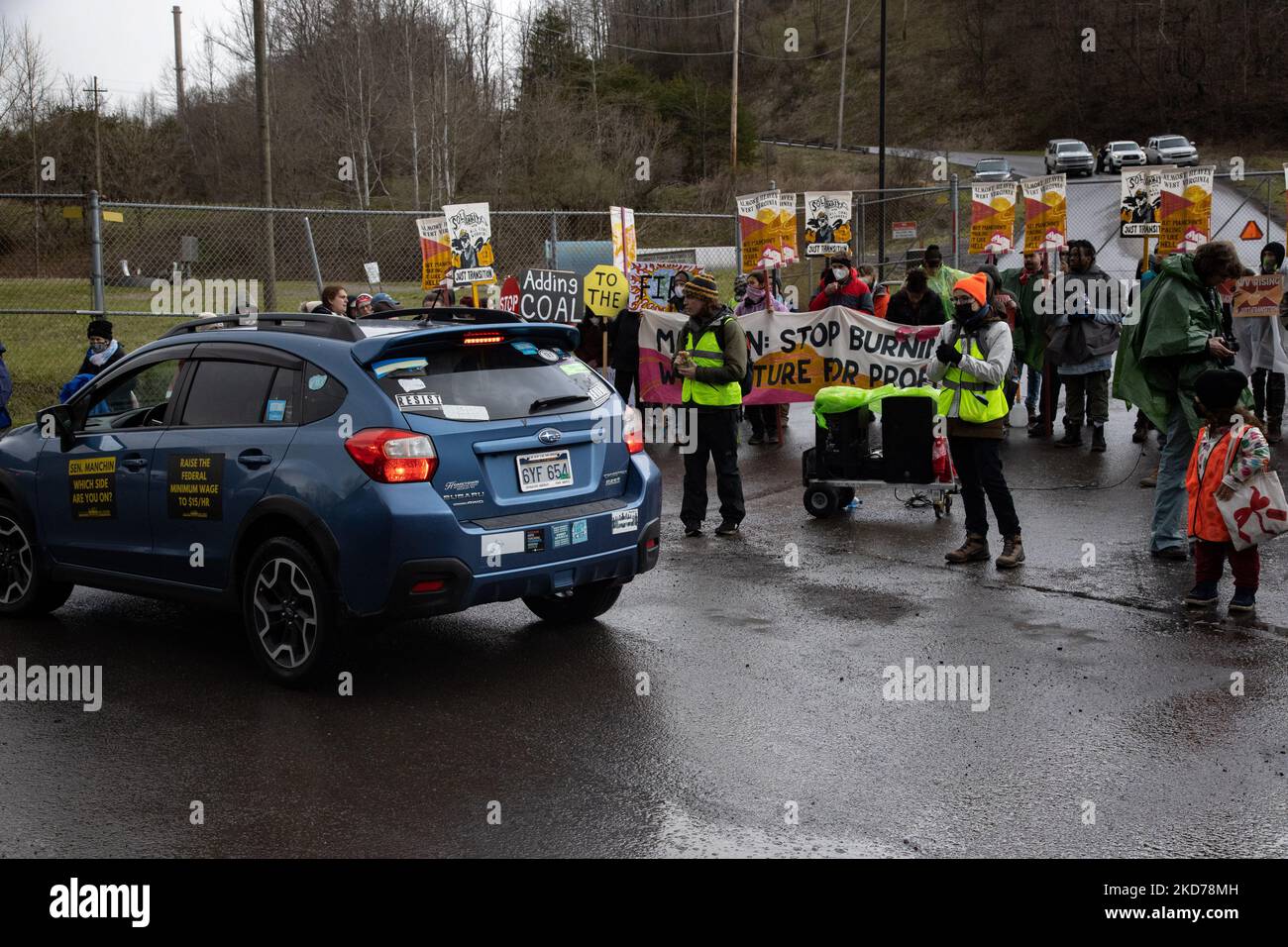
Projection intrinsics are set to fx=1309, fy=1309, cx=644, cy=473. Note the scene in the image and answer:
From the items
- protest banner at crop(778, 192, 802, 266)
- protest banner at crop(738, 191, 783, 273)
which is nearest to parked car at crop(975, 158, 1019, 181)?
protest banner at crop(778, 192, 802, 266)

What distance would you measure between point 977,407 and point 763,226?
8.70 m

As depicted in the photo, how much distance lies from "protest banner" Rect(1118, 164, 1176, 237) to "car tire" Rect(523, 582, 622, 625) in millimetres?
10725

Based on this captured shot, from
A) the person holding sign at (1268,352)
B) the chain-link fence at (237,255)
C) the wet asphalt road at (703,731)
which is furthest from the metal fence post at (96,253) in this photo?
the person holding sign at (1268,352)

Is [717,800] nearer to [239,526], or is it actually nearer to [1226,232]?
[239,526]

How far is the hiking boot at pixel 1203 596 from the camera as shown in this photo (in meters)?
7.69

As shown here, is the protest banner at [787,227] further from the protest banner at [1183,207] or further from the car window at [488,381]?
the car window at [488,381]

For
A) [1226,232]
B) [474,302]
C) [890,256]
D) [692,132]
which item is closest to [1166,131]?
[692,132]

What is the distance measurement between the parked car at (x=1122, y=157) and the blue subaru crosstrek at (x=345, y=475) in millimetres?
47223

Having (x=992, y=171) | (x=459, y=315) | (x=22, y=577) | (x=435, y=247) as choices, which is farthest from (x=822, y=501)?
(x=992, y=171)

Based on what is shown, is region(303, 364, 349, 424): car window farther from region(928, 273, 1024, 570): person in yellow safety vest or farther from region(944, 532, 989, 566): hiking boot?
region(944, 532, 989, 566): hiking boot

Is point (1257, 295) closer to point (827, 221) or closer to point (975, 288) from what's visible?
point (975, 288)

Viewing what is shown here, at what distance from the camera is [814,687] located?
6496 millimetres

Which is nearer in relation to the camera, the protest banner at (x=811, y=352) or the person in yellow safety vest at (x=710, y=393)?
the person in yellow safety vest at (x=710, y=393)

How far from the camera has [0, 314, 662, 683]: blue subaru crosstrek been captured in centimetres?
619
